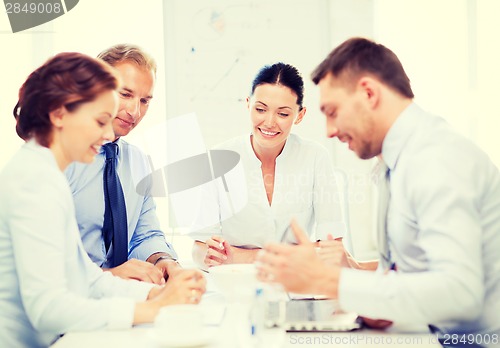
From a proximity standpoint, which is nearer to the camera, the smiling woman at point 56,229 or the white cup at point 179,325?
the white cup at point 179,325

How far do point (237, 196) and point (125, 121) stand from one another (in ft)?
2.21

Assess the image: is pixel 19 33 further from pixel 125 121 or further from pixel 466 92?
pixel 466 92

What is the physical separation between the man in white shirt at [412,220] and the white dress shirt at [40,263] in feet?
1.43

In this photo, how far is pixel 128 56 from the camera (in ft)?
7.15

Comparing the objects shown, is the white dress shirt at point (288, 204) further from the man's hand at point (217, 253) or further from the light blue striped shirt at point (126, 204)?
the man's hand at point (217, 253)

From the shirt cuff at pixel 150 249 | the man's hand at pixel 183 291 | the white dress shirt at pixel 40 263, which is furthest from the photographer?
the shirt cuff at pixel 150 249

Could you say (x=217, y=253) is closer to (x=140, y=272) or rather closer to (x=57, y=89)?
(x=140, y=272)

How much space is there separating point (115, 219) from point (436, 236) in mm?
1272

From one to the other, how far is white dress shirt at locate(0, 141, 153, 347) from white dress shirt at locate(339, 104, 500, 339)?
606 millimetres

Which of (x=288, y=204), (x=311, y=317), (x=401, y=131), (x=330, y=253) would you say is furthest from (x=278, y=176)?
(x=311, y=317)

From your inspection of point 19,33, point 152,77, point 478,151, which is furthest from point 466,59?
point 19,33

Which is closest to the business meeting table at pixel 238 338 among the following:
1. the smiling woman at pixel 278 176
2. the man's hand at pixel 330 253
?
the man's hand at pixel 330 253

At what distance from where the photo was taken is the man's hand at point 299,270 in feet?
3.92

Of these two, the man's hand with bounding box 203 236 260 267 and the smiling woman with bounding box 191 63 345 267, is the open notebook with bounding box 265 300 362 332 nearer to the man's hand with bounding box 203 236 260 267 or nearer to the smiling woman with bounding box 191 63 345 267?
the man's hand with bounding box 203 236 260 267
